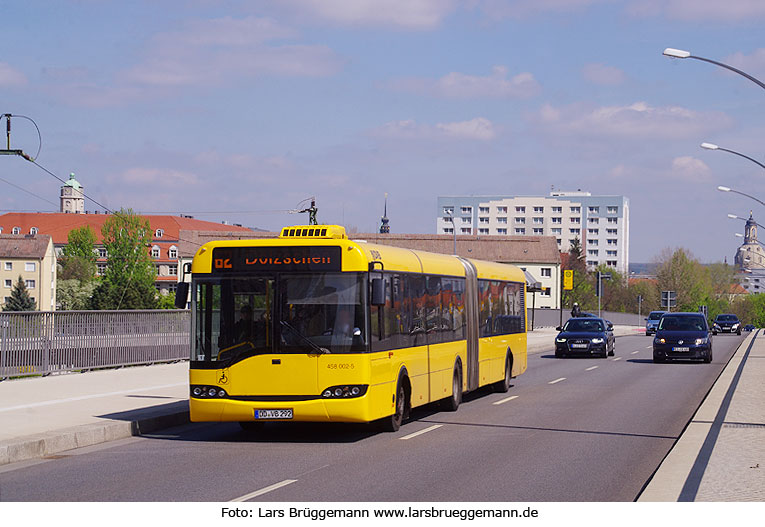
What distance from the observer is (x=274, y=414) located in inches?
548

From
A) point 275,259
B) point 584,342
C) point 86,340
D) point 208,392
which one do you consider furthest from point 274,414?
point 584,342

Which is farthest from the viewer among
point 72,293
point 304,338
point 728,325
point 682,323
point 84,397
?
point 72,293

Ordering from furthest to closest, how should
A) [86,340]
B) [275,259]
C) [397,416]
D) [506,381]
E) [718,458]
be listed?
[86,340]
[506,381]
[397,416]
[275,259]
[718,458]

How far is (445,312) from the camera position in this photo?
18.2 meters

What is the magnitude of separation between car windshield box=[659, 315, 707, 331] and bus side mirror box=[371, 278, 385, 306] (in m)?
24.2

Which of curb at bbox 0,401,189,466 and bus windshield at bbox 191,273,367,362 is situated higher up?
bus windshield at bbox 191,273,367,362

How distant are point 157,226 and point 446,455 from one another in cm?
16035

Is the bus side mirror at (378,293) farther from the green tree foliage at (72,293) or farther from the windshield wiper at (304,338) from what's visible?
the green tree foliage at (72,293)

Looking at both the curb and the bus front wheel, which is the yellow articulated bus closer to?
the bus front wheel

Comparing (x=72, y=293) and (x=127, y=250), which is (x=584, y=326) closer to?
(x=127, y=250)

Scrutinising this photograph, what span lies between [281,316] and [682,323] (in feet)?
82.1

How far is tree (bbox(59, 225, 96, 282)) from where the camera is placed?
142m

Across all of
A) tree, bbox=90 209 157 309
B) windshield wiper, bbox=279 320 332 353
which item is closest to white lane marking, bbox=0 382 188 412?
windshield wiper, bbox=279 320 332 353

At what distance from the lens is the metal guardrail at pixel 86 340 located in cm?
2295
